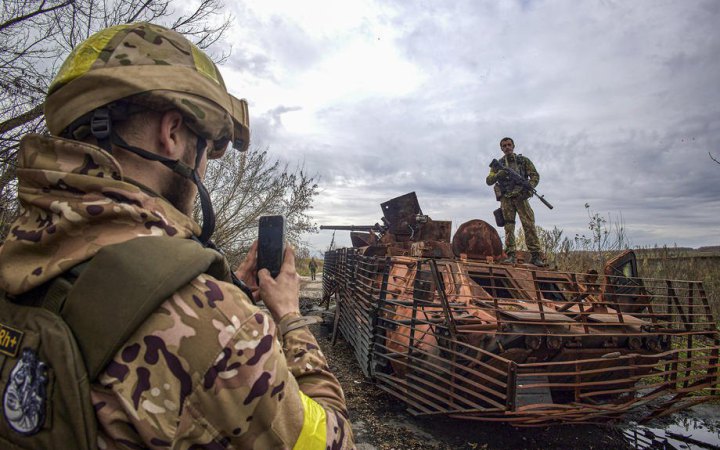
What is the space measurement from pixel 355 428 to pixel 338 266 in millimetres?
5390

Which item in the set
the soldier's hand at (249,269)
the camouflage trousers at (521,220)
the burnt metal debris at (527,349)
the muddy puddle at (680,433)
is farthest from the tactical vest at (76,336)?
the camouflage trousers at (521,220)

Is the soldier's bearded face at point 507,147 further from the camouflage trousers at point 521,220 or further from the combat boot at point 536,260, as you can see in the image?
the combat boot at point 536,260

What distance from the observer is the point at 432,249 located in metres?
6.57

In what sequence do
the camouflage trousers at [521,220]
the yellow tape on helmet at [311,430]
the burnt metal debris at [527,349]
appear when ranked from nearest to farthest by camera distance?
the yellow tape on helmet at [311,430] → the burnt metal debris at [527,349] → the camouflage trousers at [521,220]

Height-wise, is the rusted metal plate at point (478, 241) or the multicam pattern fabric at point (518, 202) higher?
the multicam pattern fabric at point (518, 202)

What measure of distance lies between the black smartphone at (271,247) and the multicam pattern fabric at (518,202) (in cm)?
781

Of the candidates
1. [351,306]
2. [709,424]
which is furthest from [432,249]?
[709,424]

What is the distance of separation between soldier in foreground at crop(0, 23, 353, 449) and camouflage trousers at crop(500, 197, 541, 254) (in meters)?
8.11

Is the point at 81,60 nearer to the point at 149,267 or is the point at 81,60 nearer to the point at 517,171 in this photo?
the point at 149,267

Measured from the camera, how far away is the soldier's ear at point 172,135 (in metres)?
1.21

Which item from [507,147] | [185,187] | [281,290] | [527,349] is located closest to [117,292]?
[185,187]

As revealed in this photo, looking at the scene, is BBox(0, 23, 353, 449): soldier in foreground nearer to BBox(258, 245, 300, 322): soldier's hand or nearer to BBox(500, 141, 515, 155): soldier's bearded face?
BBox(258, 245, 300, 322): soldier's hand

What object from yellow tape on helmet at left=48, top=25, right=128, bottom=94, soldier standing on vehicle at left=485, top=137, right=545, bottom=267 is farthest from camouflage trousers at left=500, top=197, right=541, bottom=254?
yellow tape on helmet at left=48, top=25, right=128, bottom=94

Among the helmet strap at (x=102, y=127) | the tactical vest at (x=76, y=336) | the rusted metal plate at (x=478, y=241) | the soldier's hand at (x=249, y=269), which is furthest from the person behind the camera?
the rusted metal plate at (x=478, y=241)
